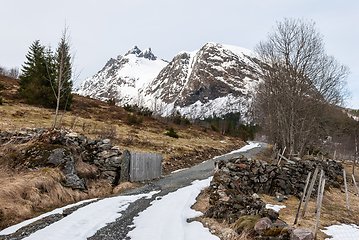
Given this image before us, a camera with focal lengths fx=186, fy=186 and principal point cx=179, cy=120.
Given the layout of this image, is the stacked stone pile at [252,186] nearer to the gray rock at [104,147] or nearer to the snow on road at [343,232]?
the snow on road at [343,232]

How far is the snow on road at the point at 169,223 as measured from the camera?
4531 mm

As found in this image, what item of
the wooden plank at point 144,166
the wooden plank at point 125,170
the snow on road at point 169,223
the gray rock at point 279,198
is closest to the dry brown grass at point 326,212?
the gray rock at point 279,198

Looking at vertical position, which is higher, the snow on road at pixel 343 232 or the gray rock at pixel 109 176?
the snow on road at pixel 343 232

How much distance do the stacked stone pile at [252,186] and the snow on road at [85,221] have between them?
10.2 feet

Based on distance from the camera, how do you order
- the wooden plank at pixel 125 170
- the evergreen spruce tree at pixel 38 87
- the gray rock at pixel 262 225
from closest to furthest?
the gray rock at pixel 262 225 → the wooden plank at pixel 125 170 → the evergreen spruce tree at pixel 38 87

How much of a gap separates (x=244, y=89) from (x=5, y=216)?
603 feet

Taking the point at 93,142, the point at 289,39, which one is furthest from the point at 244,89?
the point at 93,142

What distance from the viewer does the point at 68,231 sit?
4449 millimetres

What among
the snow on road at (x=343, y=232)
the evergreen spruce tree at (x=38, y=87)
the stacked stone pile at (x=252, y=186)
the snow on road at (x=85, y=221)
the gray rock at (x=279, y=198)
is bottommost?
the snow on road at (x=85, y=221)

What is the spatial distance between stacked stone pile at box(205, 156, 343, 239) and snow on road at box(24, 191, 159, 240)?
3.11 m

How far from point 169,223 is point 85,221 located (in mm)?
2322

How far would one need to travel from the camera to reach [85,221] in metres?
5.13

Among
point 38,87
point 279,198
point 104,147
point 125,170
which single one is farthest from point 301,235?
point 38,87

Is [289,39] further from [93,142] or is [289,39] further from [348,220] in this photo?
[93,142]
